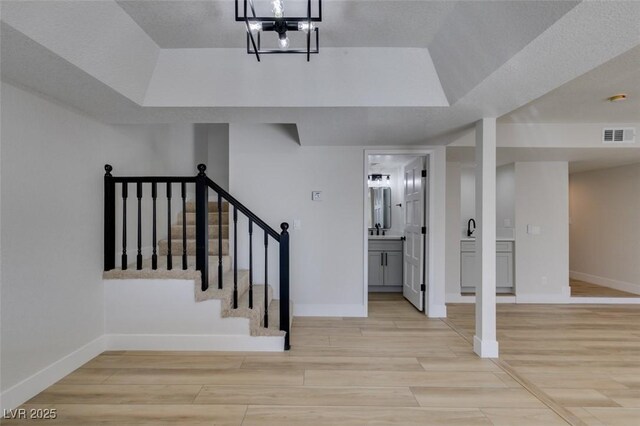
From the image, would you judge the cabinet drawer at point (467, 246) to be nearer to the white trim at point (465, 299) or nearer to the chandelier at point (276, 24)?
the white trim at point (465, 299)

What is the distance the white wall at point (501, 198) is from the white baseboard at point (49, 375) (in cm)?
537

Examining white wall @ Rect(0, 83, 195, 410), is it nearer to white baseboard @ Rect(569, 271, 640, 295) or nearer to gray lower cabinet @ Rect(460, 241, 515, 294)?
gray lower cabinet @ Rect(460, 241, 515, 294)

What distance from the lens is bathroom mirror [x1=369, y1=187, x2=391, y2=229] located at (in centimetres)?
636

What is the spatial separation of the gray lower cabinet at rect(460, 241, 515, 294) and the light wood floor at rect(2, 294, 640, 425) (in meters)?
1.37

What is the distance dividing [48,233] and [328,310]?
112 inches

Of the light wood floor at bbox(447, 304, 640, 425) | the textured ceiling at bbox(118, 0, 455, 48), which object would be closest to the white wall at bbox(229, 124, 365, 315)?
the light wood floor at bbox(447, 304, 640, 425)

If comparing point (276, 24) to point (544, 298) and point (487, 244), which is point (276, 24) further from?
point (544, 298)

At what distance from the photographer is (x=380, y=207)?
6414 mm

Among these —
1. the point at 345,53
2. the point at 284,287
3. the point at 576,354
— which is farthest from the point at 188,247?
the point at 576,354

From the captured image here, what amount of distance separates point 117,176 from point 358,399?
9.62 ft

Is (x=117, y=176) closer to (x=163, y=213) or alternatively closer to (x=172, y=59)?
(x=163, y=213)

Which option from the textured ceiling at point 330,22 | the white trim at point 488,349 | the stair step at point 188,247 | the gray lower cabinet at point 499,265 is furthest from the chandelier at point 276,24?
the gray lower cabinet at point 499,265

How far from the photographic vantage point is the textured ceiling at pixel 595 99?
2385mm

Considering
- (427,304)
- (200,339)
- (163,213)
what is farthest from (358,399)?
(163,213)
